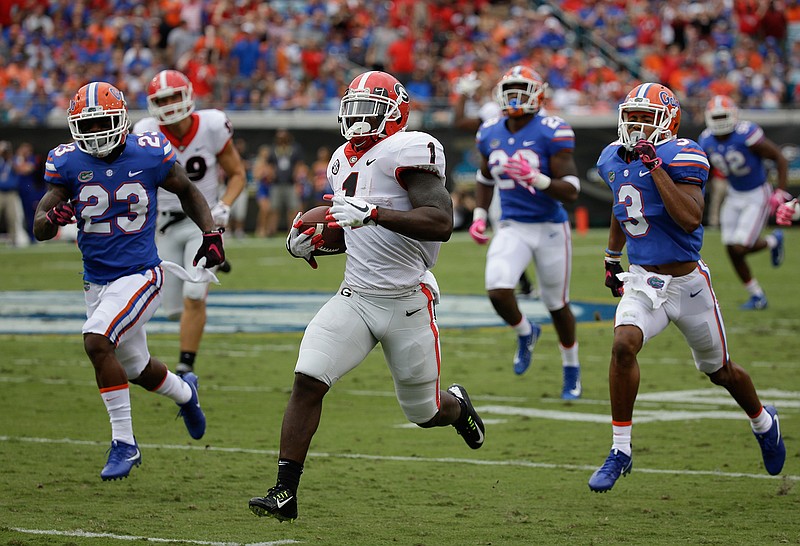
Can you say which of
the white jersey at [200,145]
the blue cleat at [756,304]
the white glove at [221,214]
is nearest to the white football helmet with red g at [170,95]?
the white jersey at [200,145]

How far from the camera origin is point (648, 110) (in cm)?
574

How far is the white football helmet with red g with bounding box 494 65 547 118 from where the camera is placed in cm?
827

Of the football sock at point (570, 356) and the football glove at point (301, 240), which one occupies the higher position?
the football glove at point (301, 240)

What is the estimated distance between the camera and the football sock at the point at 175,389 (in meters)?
6.41

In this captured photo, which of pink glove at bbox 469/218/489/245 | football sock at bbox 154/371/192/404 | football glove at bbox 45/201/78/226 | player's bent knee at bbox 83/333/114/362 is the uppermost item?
football glove at bbox 45/201/78/226

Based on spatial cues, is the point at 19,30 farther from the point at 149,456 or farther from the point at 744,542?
the point at 744,542

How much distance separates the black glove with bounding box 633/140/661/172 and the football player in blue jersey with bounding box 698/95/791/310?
6.80 m

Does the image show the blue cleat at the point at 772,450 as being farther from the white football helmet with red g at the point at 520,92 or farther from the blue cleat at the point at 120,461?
the white football helmet with red g at the point at 520,92

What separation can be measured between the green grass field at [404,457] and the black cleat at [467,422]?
0.64ft

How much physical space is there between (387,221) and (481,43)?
65.1 feet

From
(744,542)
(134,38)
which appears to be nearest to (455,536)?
(744,542)

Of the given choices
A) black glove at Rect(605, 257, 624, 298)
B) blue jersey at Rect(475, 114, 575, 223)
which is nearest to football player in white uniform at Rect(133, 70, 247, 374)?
blue jersey at Rect(475, 114, 575, 223)

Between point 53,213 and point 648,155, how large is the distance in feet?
8.58

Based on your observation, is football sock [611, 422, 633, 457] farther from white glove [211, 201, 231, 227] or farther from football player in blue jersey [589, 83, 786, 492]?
white glove [211, 201, 231, 227]
